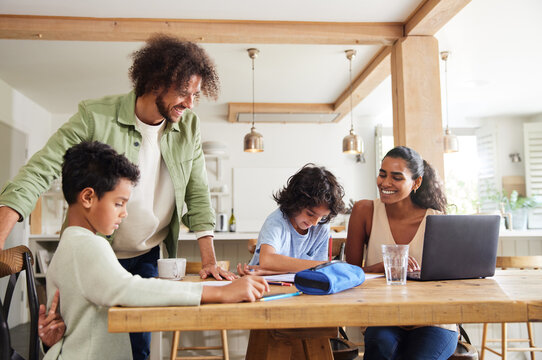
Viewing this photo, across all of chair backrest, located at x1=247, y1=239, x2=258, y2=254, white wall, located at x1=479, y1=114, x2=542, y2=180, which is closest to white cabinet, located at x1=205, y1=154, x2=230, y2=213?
chair backrest, located at x1=247, y1=239, x2=258, y2=254

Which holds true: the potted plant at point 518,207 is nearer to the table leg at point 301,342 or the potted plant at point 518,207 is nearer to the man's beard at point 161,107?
the table leg at point 301,342

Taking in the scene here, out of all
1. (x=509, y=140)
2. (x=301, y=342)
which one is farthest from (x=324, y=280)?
(x=509, y=140)

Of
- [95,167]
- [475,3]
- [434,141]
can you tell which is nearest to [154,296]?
[95,167]

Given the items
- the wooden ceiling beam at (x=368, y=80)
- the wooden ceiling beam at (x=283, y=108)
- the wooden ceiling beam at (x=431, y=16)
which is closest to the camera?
the wooden ceiling beam at (x=431, y=16)

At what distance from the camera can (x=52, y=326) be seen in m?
1.06

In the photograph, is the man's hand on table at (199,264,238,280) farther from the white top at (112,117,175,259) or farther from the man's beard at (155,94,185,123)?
the man's beard at (155,94,185,123)

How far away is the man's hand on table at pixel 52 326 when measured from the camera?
1.07 m

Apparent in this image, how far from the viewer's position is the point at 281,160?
6766 mm

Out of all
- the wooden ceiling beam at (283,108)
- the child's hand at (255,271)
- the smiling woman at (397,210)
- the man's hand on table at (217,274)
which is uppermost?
the wooden ceiling beam at (283,108)

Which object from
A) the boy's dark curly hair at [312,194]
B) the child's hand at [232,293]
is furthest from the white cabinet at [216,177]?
the child's hand at [232,293]

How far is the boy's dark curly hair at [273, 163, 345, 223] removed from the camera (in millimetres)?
1866

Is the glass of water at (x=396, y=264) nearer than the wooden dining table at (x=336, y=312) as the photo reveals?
No

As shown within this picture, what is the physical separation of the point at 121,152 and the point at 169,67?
0.33 meters

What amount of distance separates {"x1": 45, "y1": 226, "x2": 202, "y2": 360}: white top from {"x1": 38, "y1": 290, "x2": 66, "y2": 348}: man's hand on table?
2cm
